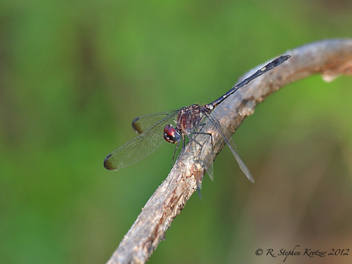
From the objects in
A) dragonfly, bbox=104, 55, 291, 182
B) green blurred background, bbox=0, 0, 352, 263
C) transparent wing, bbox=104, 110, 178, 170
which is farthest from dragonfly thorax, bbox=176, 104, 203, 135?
green blurred background, bbox=0, 0, 352, 263

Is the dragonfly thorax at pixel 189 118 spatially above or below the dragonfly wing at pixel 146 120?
below

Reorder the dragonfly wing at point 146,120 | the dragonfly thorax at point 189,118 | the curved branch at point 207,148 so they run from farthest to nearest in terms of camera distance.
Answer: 1. the dragonfly wing at point 146,120
2. the dragonfly thorax at point 189,118
3. the curved branch at point 207,148

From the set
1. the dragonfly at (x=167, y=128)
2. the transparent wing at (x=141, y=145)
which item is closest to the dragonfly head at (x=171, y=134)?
the dragonfly at (x=167, y=128)

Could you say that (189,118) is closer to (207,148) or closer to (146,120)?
(146,120)

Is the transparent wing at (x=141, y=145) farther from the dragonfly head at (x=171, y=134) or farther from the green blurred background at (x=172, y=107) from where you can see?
the green blurred background at (x=172, y=107)

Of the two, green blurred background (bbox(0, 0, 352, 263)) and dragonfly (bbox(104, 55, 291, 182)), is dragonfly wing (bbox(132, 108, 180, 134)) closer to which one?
dragonfly (bbox(104, 55, 291, 182))

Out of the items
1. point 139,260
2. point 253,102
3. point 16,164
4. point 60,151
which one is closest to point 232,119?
point 253,102

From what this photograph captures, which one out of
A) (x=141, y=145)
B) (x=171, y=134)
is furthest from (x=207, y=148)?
(x=141, y=145)
